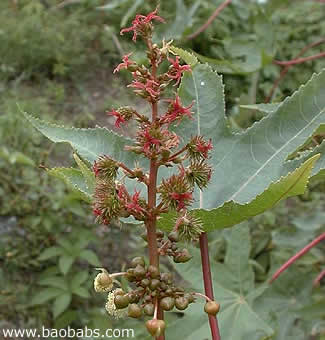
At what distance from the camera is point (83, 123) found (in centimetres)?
297

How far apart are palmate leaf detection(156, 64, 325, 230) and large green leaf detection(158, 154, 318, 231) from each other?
0.02 m

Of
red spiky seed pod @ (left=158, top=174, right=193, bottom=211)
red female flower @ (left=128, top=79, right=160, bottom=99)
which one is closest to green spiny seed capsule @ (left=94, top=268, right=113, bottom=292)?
red spiky seed pod @ (left=158, top=174, right=193, bottom=211)

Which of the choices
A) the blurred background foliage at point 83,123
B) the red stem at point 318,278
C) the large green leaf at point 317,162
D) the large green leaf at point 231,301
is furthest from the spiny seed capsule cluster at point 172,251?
the red stem at point 318,278

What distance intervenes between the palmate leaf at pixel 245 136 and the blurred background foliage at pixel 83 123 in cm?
27

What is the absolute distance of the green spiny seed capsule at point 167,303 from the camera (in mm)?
684

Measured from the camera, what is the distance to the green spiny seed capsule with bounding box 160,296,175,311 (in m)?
0.68

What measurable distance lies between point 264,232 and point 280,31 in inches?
60.7

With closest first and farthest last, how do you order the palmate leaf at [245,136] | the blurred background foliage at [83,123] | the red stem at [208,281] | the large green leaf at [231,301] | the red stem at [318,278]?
the red stem at [208,281]
the palmate leaf at [245,136]
the large green leaf at [231,301]
the red stem at [318,278]
the blurred background foliage at [83,123]

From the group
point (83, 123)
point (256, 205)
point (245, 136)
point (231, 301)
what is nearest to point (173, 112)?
point (256, 205)

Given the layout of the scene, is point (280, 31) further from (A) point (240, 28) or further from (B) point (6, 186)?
(B) point (6, 186)

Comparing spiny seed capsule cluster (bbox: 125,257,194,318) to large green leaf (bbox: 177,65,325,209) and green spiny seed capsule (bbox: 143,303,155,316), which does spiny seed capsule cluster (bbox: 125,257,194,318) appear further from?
large green leaf (bbox: 177,65,325,209)

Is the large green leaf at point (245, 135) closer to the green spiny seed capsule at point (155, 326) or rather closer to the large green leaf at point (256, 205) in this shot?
the large green leaf at point (256, 205)

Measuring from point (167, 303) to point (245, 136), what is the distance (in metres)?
0.34

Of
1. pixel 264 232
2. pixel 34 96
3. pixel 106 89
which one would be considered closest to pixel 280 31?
pixel 106 89
